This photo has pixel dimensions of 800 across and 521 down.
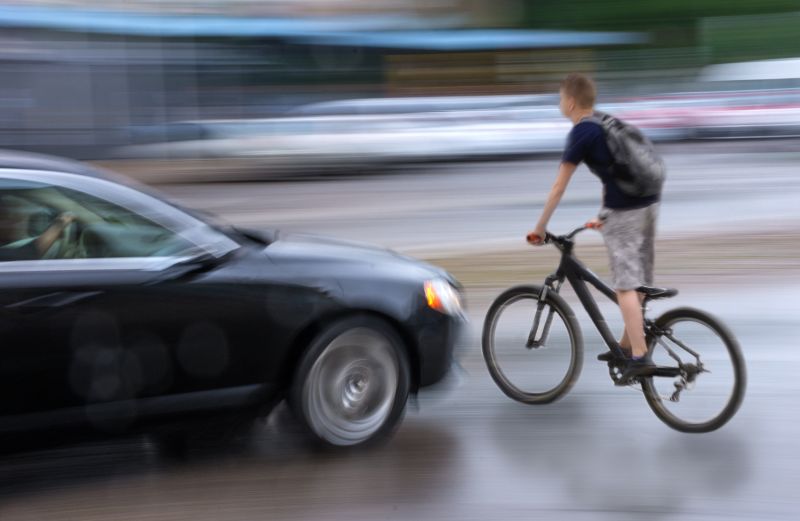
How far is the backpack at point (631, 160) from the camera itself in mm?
5027

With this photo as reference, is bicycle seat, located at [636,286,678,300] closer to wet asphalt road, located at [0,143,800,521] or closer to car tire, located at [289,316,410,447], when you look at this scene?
wet asphalt road, located at [0,143,800,521]

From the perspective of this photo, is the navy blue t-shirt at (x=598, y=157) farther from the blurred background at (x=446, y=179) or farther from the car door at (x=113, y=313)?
the car door at (x=113, y=313)

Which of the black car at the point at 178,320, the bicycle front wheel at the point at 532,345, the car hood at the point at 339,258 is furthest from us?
the bicycle front wheel at the point at 532,345

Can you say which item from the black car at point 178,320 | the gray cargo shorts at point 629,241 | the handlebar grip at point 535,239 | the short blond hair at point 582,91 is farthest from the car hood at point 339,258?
the short blond hair at point 582,91

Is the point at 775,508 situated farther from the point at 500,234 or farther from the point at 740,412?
the point at 500,234

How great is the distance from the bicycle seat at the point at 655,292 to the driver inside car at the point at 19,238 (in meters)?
2.67

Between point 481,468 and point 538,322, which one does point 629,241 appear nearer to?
point 538,322

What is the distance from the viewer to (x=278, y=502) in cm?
430

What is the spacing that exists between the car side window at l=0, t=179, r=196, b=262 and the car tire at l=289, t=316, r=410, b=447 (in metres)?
0.79

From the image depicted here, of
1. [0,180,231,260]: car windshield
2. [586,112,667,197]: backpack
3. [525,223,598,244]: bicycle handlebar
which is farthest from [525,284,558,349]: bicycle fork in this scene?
[0,180,231,260]: car windshield

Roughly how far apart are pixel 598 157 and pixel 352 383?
5.19ft

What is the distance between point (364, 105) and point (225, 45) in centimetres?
296

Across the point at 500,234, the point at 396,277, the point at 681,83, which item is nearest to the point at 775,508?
the point at 396,277

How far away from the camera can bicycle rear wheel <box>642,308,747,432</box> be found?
192 inches
